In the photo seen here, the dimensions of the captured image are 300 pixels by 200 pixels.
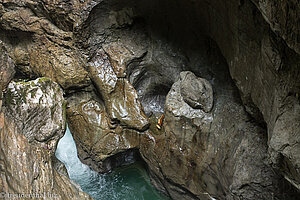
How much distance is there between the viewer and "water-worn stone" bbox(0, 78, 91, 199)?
2.32m

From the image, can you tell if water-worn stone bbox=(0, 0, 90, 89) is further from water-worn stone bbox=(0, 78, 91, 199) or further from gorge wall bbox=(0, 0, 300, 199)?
water-worn stone bbox=(0, 78, 91, 199)

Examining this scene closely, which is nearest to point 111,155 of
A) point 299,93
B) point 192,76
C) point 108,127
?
point 108,127

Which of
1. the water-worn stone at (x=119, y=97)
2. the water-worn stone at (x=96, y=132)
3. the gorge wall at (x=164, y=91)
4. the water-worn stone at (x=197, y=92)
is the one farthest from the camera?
the water-worn stone at (x=96, y=132)

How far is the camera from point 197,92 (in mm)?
5055

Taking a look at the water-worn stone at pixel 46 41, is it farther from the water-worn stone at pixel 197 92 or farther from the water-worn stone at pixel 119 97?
the water-worn stone at pixel 197 92

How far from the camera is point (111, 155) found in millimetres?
6172

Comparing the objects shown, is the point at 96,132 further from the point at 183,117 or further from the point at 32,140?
the point at 32,140

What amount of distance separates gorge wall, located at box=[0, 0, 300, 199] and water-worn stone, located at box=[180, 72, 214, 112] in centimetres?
2

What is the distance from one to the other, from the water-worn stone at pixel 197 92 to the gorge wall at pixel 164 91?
20 mm

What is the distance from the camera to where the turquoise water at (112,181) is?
6.35 m

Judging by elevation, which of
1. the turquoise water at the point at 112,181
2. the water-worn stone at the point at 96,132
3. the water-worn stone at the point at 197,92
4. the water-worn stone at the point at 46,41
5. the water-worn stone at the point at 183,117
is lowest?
the turquoise water at the point at 112,181

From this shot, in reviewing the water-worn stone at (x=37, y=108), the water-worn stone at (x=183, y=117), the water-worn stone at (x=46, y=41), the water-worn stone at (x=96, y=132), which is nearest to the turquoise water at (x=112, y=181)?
the water-worn stone at (x=96, y=132)

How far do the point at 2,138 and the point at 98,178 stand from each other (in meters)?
4.69

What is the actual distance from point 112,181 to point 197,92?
3.29m
